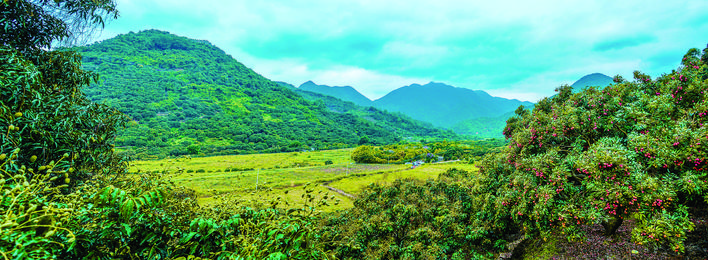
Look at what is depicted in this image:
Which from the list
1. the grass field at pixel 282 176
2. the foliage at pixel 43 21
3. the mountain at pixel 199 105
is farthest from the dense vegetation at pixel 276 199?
the mountain at pixel 199 105

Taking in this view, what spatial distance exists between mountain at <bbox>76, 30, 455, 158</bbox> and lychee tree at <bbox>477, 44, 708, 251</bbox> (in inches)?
2255

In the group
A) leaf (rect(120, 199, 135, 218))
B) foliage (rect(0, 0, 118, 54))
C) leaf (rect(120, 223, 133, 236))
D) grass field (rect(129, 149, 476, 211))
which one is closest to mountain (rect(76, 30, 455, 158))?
grass field (rect(129, 149, 476, 211))

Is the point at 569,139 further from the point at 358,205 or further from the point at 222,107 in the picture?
the point at 222,107

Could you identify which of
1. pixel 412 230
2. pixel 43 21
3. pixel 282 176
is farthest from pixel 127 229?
pixel 282 176

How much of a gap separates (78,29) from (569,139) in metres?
14.2

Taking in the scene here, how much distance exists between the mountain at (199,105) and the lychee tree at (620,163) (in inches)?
2255

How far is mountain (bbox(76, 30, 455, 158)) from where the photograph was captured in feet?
233

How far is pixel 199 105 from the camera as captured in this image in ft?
323

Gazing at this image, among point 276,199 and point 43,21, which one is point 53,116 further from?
point 276,199

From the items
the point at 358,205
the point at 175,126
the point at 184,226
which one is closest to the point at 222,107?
the point at 175,126

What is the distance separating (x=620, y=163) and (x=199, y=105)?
115024 millimetres

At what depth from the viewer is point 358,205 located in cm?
1316

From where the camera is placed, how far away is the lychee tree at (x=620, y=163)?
5.14 m

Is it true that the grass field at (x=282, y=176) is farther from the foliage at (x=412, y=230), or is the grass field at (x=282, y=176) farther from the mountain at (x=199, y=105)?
the mountain at (x=199, y=105)
